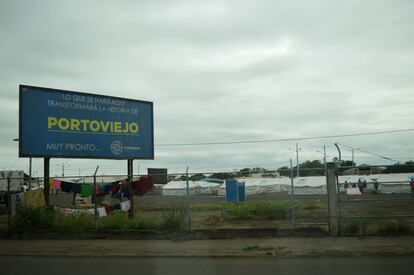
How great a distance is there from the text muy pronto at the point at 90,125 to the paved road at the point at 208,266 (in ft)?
23.0

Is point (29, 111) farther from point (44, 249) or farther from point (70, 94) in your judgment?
point (44, 249)

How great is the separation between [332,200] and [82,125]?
9.95m

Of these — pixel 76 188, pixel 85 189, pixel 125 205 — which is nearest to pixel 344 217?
pixel 125 205

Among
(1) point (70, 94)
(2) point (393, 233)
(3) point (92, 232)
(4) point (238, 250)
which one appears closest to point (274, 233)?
(4) point (238, 250)

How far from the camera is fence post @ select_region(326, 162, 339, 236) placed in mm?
14555

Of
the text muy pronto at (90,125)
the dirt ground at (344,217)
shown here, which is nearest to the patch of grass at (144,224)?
the dirt ground at (344,217)

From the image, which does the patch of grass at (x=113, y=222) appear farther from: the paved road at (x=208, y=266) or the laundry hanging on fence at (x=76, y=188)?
the paved road at (x=208, y=266)

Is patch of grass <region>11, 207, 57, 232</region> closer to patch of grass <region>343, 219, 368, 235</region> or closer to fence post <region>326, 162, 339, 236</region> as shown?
fence post <region>326, 162, 339, 236</region>

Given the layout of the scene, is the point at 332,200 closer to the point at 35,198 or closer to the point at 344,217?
the point at 344,217

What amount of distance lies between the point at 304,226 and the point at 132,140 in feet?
26.8

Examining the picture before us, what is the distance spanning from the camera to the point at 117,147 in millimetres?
19672

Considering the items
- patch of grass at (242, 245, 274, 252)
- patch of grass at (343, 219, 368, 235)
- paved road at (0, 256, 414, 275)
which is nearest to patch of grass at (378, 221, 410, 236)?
patch of grass at (343, 219, 368, 235)

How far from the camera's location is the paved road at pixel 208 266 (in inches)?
393

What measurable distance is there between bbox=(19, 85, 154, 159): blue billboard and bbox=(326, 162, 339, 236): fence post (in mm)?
8382
